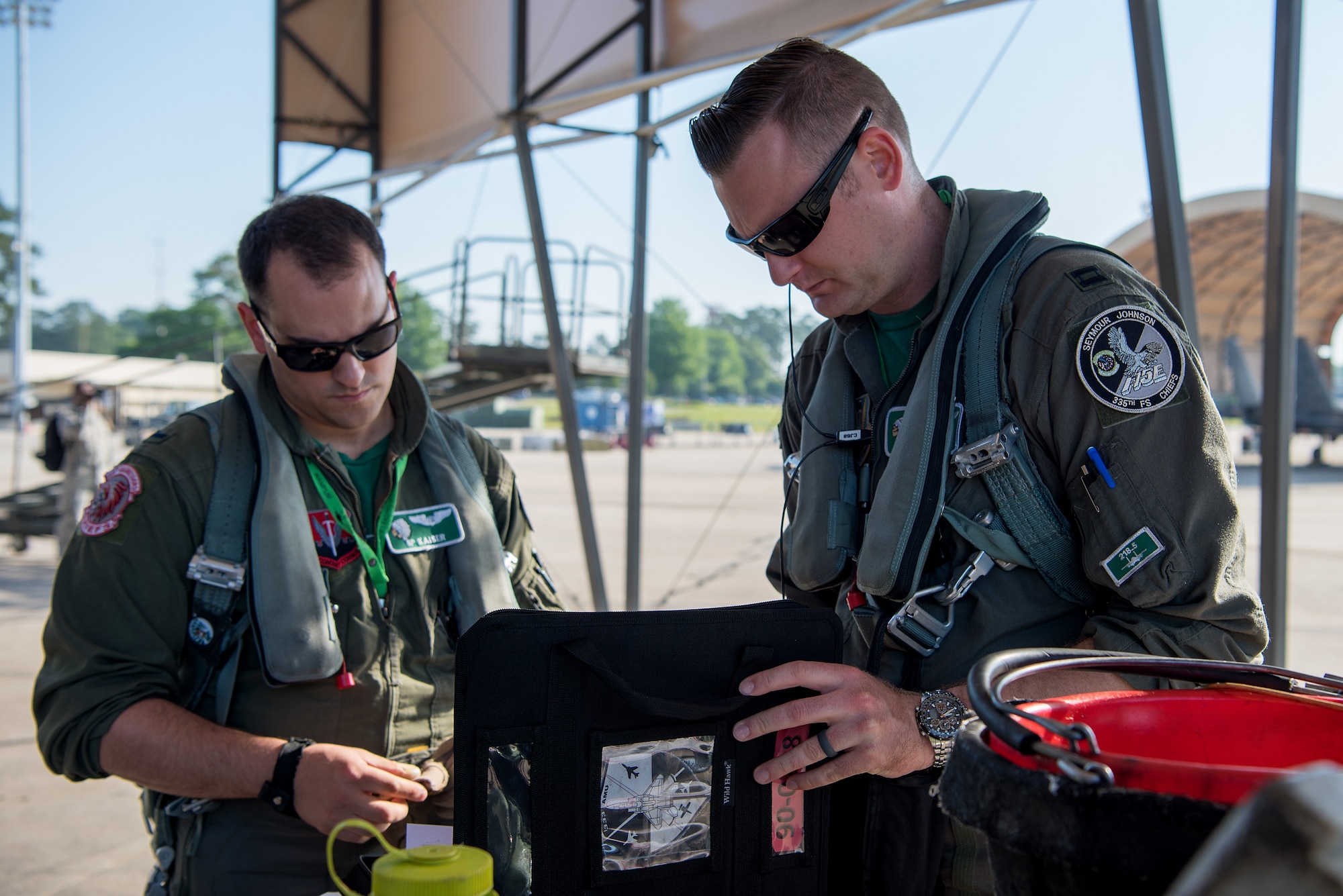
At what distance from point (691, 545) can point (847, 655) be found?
11128mm

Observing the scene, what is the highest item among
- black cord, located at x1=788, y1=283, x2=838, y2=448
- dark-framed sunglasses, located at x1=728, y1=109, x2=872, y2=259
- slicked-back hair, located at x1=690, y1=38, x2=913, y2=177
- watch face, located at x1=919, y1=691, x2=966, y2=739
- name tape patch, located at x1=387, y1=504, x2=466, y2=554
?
slicked-back hair, located at x1=690, y1=38, x2=913, y2=177

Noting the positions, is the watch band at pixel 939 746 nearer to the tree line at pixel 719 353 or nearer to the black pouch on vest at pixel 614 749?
the black pouch on vest at pixel 614 749

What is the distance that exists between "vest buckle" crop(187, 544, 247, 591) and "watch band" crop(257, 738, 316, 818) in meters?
0.35

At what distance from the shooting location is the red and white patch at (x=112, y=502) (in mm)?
1834

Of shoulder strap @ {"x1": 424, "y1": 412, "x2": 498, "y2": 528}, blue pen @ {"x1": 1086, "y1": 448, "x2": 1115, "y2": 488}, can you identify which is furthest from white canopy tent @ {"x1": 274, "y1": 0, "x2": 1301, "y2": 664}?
shoulder strap @ {"x1": 424, "y1": 412, "x2": 498, "y2": 528}

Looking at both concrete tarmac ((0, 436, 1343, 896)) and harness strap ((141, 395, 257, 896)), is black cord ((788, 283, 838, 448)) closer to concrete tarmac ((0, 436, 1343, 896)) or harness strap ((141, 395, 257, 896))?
harness strap ((141, 395, 257, 896))

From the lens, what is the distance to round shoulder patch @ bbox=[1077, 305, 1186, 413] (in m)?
1.29

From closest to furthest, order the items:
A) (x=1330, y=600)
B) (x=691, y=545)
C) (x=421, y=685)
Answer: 1. (x=421, y=685)
2. (x=1330, y=600)
3. (x=691, y=545)

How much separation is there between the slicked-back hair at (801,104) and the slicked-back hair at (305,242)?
2.98ft

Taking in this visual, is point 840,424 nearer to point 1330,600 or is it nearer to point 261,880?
point 261,880

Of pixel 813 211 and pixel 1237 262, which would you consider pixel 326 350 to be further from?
pixel 1237 262

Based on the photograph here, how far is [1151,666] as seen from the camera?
36.8 inches

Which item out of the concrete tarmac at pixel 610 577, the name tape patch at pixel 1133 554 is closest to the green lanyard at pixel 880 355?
the name tape patch at pixel 1133 554

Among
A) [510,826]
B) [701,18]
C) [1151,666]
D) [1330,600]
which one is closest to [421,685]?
[510,826]
